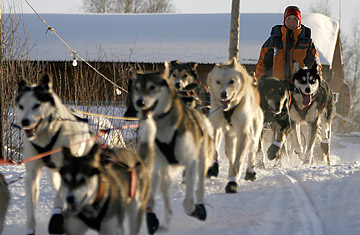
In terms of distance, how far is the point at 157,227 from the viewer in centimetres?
410

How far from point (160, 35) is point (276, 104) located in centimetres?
1260

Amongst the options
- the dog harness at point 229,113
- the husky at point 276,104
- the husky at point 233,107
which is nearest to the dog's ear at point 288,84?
the husky at point 276,104

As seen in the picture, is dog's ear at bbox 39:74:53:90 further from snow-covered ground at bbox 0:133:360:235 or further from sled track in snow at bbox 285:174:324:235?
sled track in snow at bbox 285:174:324:235

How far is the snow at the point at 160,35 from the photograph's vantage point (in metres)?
18.3

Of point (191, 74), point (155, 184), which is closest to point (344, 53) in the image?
point (191, 74)

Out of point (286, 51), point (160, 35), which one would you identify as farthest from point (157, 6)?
point (286, 51)

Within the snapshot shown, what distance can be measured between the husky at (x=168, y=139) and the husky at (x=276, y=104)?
298cm

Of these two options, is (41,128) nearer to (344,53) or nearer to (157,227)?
(157,227)

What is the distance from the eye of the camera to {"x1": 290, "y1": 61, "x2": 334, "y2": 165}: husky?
319 inches

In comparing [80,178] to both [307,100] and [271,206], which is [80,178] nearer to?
[271,206]

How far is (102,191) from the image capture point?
3.34m

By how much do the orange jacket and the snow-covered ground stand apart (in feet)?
8.10

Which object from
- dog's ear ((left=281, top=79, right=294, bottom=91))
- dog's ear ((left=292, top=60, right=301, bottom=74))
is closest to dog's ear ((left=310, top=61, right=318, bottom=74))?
dog's ear ((left=292, top=60, right=301, bottom=74))

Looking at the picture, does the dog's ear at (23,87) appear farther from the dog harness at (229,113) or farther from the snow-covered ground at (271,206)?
the dog harness at (229,113)
